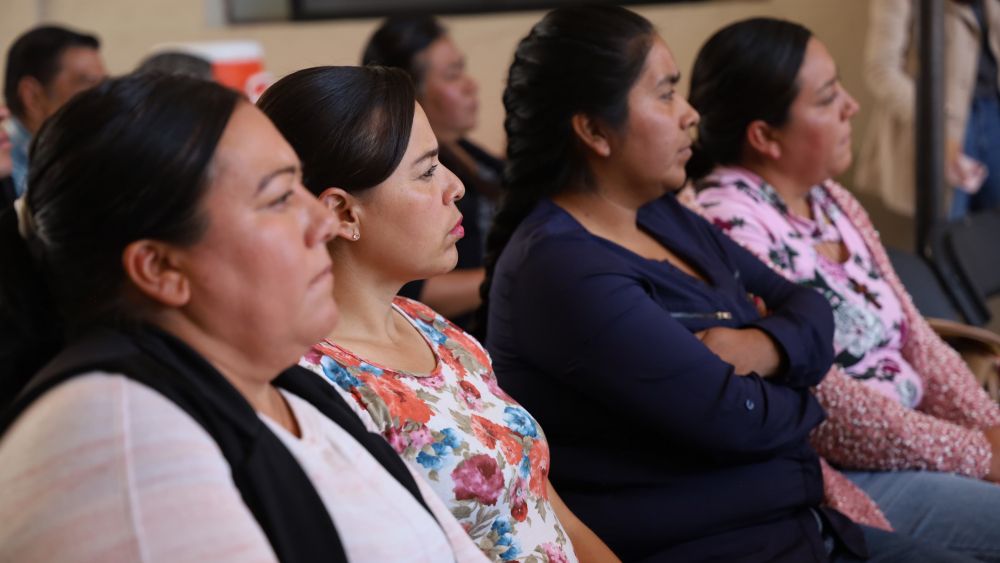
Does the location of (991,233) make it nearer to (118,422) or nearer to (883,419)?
(883,419)

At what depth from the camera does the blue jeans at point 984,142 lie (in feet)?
12.7

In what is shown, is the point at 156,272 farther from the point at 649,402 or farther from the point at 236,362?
the point at 649,402

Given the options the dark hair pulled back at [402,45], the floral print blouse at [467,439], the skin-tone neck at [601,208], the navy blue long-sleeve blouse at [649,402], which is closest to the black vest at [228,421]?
the floral print blouse at [467,439]

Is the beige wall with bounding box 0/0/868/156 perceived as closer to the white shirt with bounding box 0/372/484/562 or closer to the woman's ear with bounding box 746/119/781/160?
the woman's ear with bounding box 746/119/781/160

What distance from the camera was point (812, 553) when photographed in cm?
156

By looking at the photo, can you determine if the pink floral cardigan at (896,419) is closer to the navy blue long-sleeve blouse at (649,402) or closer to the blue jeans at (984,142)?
the navy blue long-sleeve blouse at (649,402)

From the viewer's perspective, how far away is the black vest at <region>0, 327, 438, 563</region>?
2.61 feet

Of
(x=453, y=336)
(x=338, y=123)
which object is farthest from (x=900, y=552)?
(x=338, y=123)

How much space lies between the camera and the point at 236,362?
35.8 inches

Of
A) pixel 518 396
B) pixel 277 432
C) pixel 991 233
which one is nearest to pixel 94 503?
pixel 277 432

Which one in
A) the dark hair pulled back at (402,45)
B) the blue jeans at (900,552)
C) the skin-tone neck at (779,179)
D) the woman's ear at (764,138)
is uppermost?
the woman's ear at (764,138)

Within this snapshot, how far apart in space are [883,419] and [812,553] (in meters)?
0.38

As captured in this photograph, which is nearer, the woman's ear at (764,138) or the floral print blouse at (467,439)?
the floral print blouse at (467,439)

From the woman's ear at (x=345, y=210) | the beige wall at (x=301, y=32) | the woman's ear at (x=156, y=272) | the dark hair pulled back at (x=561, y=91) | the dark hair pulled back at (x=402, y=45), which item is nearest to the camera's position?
the woman's ear at (x=156, y=272)
